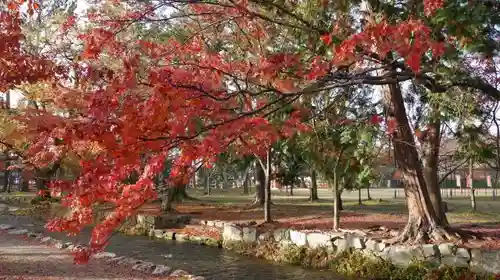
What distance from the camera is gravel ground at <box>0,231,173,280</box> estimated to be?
9133 mm

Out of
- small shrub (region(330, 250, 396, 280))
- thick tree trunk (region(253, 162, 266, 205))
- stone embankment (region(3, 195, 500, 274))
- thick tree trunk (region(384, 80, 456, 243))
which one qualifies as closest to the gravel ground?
→ small shrub (region(330, 250, 396, 280))

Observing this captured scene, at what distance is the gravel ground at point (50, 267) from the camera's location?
9.13 meters

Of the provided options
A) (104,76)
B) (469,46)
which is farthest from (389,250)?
(104,76)

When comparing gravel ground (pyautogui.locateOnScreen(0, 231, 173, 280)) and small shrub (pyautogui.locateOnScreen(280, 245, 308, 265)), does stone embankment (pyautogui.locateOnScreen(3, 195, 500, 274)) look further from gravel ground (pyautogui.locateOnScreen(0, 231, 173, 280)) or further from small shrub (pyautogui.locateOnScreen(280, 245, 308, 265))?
gravel ground (pyautogui.locateOnScreen(0, 231, 173, 280))

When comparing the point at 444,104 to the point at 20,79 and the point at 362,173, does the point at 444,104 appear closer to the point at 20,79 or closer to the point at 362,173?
the point at 20,79

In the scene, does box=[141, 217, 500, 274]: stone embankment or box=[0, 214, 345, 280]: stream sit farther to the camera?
box=[0, 214, 345, 280]: stream

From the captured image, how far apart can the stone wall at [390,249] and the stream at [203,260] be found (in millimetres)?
1094

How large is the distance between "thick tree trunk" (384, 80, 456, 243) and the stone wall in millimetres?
743

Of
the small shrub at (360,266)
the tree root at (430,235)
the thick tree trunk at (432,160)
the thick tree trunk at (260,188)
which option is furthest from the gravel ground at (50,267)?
the thick tree trunk at (260,188)

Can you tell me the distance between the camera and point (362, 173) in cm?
1997

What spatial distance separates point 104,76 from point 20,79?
1833mm

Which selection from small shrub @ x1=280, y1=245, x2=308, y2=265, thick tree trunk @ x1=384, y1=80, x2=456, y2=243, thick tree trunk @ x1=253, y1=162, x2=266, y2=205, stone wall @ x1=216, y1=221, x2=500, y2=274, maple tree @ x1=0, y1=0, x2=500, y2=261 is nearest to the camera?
maple tree @ x1=0, y1=0, x2=500, y2=261

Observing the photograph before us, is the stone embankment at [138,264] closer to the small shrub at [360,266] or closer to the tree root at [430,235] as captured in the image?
the small shrub at [360,266]

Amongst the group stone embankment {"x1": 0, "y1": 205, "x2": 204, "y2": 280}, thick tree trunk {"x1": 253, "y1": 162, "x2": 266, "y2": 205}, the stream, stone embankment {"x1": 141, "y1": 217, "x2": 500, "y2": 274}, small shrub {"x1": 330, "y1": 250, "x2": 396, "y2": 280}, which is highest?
thick tree trunk {"x1": 253, "y1": 162, "x2": 266, "y2": 205}
